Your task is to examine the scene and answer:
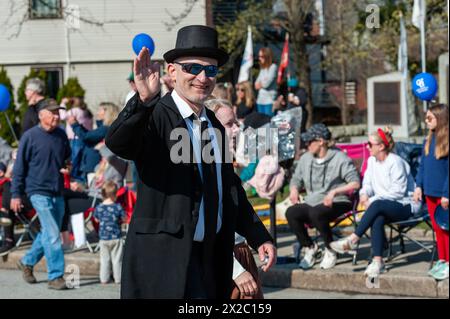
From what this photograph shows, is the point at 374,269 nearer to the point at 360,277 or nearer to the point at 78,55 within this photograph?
the point at 360,277

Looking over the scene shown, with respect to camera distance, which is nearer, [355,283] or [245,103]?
[355,283]

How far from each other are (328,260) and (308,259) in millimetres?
195

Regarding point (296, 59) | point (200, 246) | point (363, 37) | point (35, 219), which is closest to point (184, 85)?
point (200, 246)

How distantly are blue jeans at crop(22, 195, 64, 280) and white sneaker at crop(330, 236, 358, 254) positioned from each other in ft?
8.73

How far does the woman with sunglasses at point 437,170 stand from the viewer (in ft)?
30.1

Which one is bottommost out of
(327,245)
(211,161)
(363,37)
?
(327,245)

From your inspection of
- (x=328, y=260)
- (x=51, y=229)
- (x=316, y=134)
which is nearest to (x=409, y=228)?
(x=328, y=260)

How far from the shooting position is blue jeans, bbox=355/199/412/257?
959 cm

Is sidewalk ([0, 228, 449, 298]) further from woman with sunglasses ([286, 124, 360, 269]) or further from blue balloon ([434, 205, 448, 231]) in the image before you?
blue balloon ([434, 205, 448, 231])

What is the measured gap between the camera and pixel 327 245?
984cm

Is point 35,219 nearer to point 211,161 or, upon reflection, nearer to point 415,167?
point 415,167

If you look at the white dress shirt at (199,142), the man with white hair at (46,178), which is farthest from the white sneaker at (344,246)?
the white dress shirt at (199,142)

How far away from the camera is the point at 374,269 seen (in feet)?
30.5
